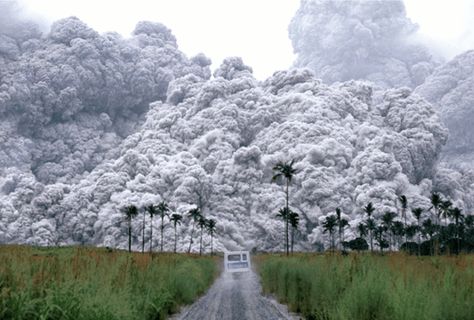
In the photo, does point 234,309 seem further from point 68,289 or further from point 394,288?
point 68,289

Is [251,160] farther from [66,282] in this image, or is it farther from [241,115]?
[66,282]

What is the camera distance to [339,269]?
51.1 feet

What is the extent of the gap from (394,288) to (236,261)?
57.0m

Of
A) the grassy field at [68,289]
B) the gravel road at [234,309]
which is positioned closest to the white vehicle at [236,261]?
the gravel road at [234,309]

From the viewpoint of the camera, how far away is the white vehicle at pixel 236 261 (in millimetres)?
65125

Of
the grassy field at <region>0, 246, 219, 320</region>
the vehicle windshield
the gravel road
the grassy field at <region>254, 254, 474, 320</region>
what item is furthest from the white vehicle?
the grassy field at <region>0, 246, 219, 320</region>

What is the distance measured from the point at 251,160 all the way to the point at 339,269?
153 meters

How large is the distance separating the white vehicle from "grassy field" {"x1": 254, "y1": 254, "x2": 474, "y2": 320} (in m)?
47.5

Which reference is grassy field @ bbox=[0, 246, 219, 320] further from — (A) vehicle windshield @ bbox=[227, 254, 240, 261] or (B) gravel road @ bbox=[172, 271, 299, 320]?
(A) vehicle windshield @ bbox=[227, 254, 240, 261]

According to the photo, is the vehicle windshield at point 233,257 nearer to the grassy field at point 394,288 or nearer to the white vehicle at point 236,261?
the white vehicle at point 236,261

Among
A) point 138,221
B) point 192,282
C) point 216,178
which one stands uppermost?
point 216,178

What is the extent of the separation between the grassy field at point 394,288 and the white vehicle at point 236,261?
47499 millimetres

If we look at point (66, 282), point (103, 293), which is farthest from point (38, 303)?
point (103, 293)

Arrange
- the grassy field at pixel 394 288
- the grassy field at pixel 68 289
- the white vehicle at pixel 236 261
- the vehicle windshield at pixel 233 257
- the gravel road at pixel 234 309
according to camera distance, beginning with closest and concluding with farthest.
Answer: the grassy field at pixel 68 289 < the grassy field at pixel 394 288 < the gravel road at pixel 234 309 < the white vehicle at pixel 236 261 < the vehicle windshield at pixel 233 257
